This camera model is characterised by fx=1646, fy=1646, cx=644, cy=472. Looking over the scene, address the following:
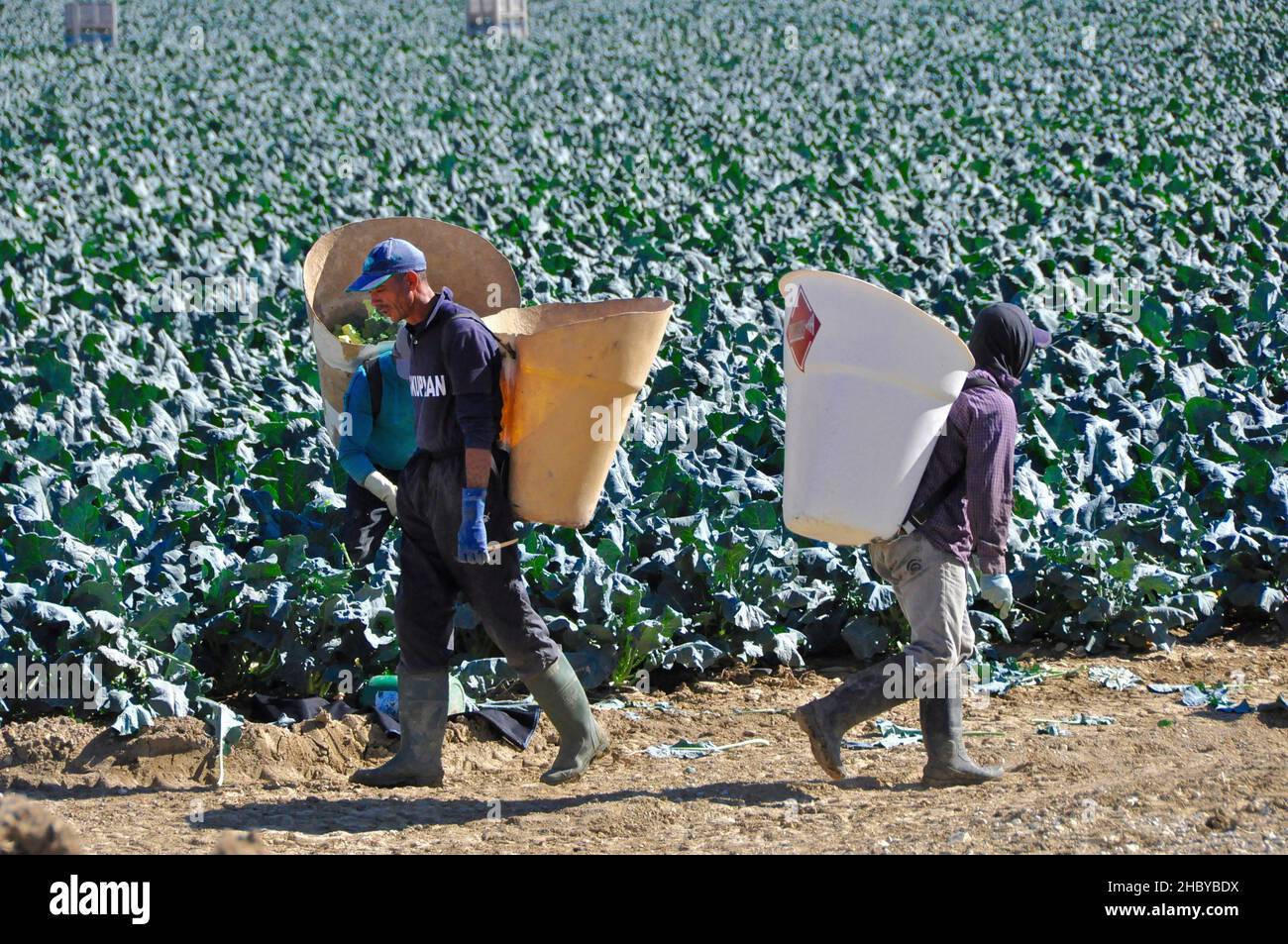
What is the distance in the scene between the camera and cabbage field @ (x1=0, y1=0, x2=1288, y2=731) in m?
6.62

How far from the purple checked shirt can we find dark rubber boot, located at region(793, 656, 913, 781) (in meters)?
0.46

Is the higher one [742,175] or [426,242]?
[742,175]

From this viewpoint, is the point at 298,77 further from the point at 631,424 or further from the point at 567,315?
the point at 567,315

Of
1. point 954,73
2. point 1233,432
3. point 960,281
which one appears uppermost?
point 954,73

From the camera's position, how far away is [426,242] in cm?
667

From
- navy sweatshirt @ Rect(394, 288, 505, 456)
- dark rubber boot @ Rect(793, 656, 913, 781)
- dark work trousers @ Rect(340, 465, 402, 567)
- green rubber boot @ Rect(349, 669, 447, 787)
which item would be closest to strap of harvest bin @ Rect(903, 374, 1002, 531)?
dark rubber boot @ Rect(793, 656, 913, 781)

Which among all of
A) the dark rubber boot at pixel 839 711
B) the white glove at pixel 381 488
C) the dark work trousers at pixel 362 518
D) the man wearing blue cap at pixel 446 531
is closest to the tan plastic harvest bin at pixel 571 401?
the man wearing blue cap at pixel 446 531

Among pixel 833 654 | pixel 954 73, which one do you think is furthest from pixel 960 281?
pixel 954 73

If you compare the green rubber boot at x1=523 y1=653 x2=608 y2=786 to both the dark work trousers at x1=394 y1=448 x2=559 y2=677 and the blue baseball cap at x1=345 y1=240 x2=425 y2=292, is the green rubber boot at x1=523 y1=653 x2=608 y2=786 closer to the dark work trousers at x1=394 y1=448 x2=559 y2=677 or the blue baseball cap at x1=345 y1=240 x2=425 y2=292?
the dark work trousers at x1=394 y1=448 x2=559 y2=677

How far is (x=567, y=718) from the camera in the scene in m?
5.38

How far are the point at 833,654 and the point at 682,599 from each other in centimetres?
70

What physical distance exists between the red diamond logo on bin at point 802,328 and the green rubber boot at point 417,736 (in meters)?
1.56

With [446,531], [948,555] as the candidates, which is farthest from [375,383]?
[948,555]

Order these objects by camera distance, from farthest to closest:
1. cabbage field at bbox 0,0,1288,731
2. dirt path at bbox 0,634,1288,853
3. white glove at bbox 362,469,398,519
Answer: cabbage field at bbox 0,0,1288,731
white glove at bbox 362,469,398,519
dirt path at bbox 0,634,1288,853
